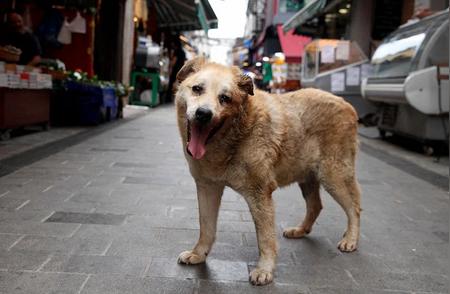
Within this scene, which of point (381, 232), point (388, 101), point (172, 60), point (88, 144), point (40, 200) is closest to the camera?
point (381, 232)

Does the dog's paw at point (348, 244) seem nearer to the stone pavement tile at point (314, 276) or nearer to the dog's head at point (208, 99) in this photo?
the stone pavement tile at point (314, 276)

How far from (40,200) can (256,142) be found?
2.55 m

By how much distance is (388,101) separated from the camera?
10078 mm

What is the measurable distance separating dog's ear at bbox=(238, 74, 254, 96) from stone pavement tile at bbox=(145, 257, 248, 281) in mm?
1180

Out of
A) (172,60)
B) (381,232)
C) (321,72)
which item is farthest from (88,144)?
(172,60)

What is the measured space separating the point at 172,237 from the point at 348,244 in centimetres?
137

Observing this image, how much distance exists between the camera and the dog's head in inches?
109

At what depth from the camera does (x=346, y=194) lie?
3842 mm

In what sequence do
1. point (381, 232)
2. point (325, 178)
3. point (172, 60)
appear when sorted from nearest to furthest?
point (325, 178) → point (381, 232) → point (172, 60)

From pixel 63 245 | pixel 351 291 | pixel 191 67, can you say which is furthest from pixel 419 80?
pixel 63 245

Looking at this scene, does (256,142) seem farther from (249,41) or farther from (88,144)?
(249,41)

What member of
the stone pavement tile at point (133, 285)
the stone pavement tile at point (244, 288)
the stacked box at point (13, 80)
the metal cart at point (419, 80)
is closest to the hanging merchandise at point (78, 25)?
the stacked box at point (13, 80)

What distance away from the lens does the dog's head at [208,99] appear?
2777 mm

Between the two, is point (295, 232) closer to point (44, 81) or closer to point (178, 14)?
point (44, 81)
